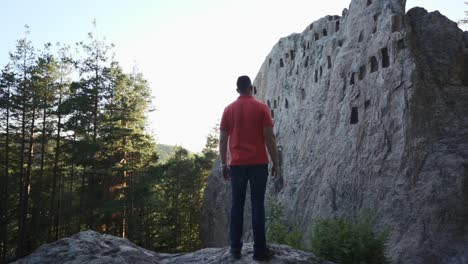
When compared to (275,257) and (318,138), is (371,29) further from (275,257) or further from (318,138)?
(275,257)

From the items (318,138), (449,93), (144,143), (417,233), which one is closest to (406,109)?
(449,93)

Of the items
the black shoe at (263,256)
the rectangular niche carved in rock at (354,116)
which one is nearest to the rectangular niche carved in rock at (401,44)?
the rectangular niche carved in rock at (354,116)

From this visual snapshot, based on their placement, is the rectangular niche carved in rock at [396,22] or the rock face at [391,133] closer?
the rock face at [391,133]

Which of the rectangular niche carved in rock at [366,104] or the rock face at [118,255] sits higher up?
the rectangular niche carved in rock at [366,104]

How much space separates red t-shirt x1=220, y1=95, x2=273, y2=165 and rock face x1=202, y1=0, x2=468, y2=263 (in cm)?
992

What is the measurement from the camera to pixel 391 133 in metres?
17.6

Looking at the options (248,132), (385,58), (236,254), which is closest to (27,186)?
(385,58)

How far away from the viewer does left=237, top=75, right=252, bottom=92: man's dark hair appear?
6168mm

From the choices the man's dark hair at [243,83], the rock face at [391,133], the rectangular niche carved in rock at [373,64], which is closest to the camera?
the man's dark hair at [243,83]

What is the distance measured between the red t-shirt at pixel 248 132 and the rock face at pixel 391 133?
9.92 meters

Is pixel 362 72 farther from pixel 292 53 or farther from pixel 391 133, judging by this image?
pixel 292 53

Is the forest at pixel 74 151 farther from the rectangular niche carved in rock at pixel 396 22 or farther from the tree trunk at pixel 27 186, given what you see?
the rectangular niche carved in rock at pixel 396 22

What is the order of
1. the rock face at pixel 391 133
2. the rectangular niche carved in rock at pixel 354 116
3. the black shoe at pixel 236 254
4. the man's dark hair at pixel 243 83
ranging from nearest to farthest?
the black shoe at pixel 236 254, the man's dark hair at pixel 243 83, the rock face at pixel 391 133, the rectangular niche carved in rock at pixel 354 116

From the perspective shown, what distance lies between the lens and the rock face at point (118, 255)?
245 inches
